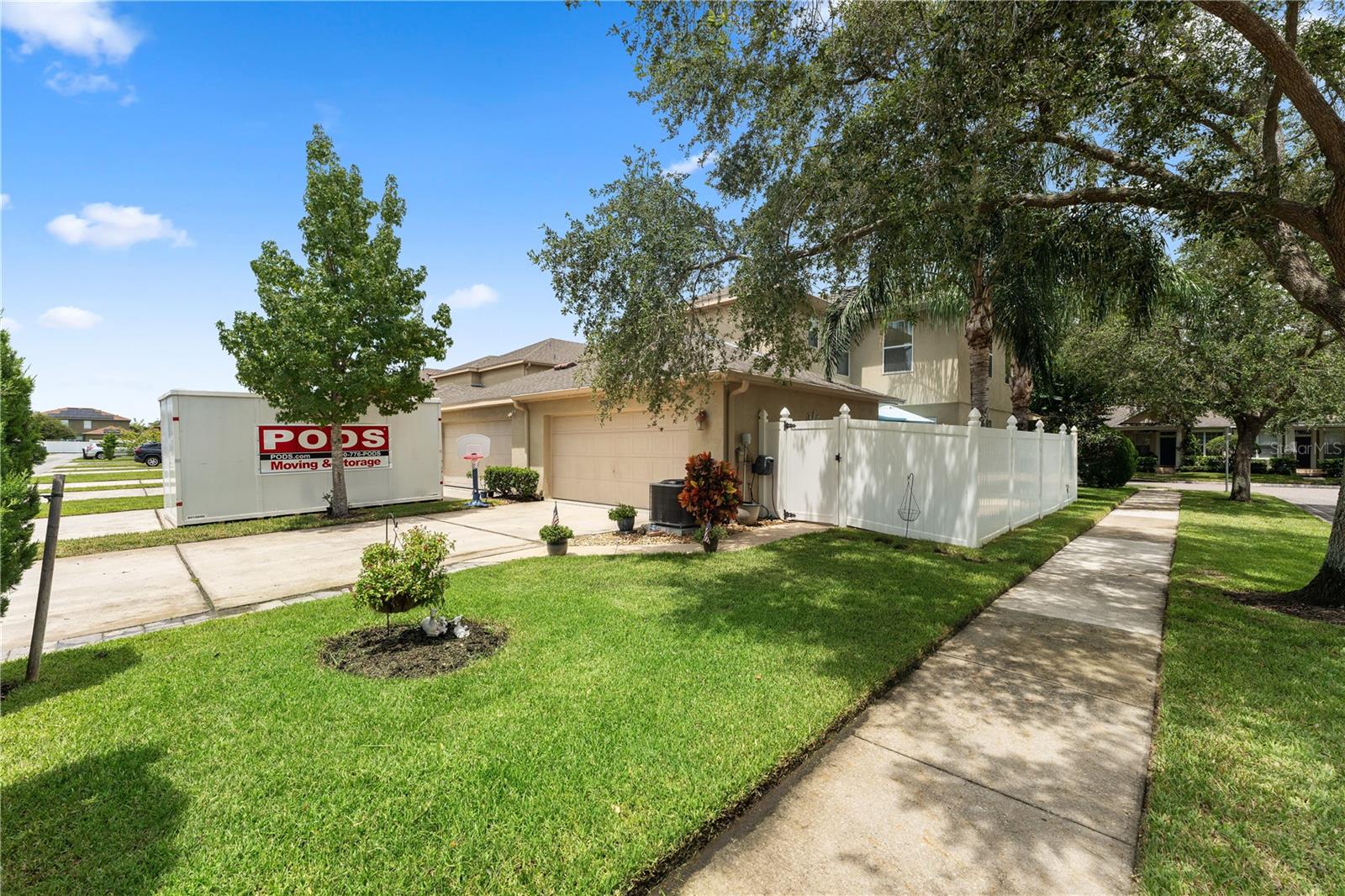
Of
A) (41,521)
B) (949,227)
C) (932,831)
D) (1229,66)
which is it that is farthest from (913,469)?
(41,521)

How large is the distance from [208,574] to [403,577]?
199 inches

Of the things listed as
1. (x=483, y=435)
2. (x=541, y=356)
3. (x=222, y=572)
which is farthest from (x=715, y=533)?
(x=541, y=356)

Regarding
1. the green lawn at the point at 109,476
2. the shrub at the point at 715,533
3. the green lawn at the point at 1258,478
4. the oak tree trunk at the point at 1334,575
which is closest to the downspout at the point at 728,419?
the shrub at the point at 715,533

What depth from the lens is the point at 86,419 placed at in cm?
8950

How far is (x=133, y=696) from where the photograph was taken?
373 cm

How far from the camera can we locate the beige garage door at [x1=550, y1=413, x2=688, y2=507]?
12469 millimetres

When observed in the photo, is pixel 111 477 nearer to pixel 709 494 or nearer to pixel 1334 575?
pixel 709 494

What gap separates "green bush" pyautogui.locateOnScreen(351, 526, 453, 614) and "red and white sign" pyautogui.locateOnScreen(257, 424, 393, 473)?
10007 mm

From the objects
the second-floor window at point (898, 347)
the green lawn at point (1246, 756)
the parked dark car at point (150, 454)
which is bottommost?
the green lawn at point (1246, 756)

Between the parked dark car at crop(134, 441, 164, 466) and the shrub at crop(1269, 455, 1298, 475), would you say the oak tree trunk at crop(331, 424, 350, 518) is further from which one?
the shrub at crop(1269, 455, 1298, 475)

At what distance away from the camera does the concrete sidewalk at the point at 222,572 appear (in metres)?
5.50

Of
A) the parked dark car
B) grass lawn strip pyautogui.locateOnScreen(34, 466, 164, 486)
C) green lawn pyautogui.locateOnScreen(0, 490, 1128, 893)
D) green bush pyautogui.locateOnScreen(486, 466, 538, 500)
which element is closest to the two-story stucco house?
green bush pyautogui.locateOnScreen(486, 466, 538, 500)

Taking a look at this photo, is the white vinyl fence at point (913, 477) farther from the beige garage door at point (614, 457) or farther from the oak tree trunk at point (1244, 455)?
the oak tree trunk at point (1244, 455)

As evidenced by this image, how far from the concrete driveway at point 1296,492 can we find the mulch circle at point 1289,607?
1132cm
